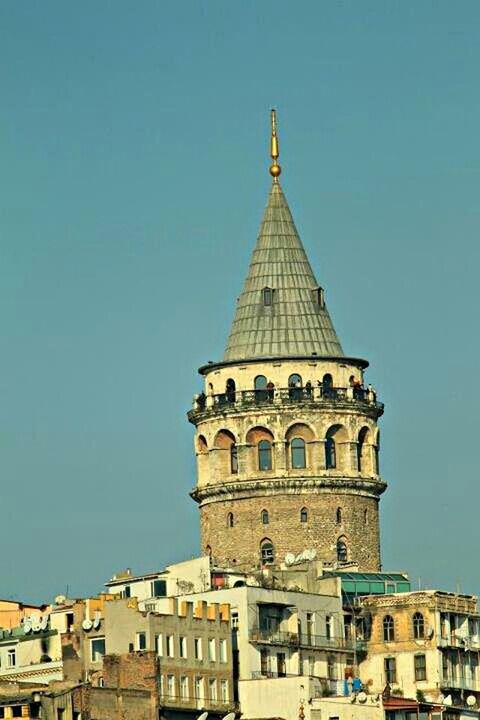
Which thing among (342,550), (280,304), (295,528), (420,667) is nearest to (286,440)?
(295,528)

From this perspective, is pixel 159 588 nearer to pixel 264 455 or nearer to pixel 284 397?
pixel 264 455

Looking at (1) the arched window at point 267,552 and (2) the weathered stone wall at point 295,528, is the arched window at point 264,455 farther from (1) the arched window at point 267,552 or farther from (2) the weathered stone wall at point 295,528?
(1) the arched window at point 267,552

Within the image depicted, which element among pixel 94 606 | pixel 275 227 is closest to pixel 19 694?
pixel 94 606

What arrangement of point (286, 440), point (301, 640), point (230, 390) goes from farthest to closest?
point (230, 390) < point (286, 440) < point (301, 640)

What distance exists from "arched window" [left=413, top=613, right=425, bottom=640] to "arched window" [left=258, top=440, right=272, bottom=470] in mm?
12806

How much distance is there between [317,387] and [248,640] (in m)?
19.2

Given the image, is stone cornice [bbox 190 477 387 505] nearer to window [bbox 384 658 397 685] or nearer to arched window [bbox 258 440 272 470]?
arched window [bbox 258 440 272 470]

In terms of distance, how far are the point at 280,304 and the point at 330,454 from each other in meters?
7.68

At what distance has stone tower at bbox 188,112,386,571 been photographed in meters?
168

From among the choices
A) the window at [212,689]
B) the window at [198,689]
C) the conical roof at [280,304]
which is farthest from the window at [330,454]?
the window at [198,689]

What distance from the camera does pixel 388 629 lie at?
6314 inches

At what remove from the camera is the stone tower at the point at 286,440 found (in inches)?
6624

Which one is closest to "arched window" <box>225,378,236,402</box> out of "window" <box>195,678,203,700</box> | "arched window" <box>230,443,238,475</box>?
"arched window" <box>230,443,238,475</box>

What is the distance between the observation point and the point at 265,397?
557ft
